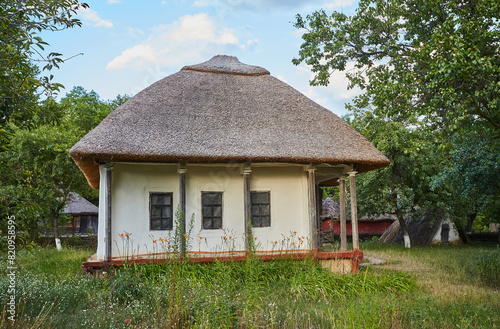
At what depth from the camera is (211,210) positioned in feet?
35.1

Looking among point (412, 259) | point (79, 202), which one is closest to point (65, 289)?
point (412, 259)

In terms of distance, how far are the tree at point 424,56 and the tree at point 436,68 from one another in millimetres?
21

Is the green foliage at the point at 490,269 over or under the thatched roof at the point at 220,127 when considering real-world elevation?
under

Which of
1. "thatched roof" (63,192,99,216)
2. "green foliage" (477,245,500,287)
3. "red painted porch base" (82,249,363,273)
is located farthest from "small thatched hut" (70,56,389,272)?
"thatched roof" (63,192,99,216)

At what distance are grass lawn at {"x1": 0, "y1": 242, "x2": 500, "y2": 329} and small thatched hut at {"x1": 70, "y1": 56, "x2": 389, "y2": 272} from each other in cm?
152

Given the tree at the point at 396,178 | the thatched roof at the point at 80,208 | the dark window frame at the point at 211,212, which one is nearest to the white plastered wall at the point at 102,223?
the dark window frame at the point at 211,212

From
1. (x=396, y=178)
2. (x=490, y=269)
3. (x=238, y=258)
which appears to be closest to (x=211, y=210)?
(x=238, y=258)

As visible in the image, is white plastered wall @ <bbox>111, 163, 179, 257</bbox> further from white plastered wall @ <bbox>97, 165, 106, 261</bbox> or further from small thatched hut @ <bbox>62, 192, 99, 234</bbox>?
small thatched hut @ <bbox>62, 192, 99, 234</bbox>

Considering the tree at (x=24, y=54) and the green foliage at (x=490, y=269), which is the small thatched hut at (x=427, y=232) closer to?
the green foliage at (x=490, y=269)

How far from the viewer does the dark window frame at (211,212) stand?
10.6 metres

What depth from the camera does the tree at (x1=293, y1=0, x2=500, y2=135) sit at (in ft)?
27.8

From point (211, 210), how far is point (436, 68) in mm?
6119

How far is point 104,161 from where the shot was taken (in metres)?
9.38

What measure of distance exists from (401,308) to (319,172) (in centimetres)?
562
